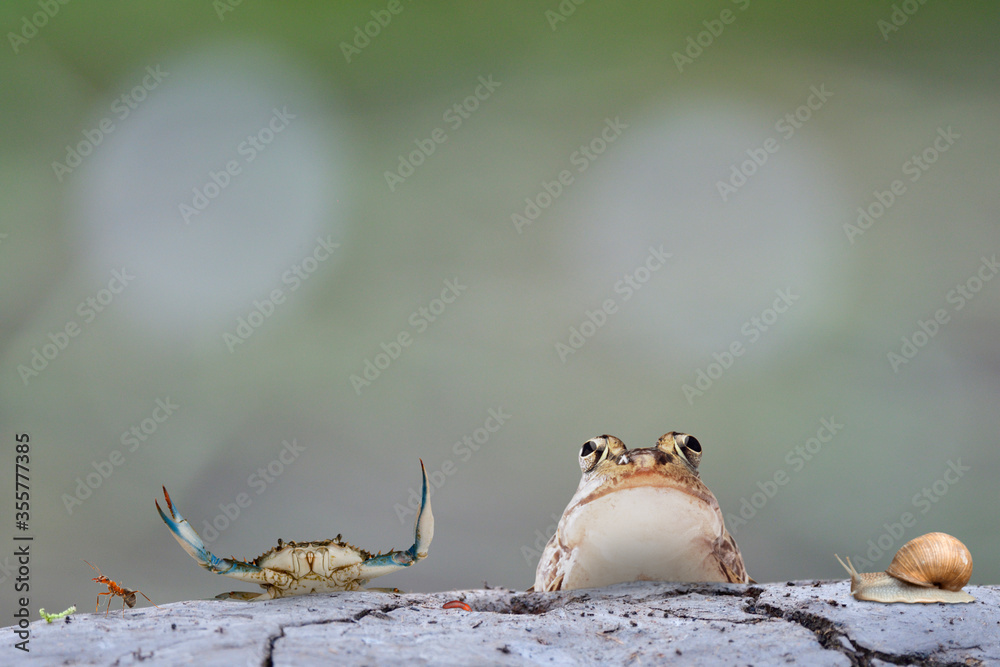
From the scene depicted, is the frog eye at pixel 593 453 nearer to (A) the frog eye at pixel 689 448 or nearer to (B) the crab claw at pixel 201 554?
(A) the frog eye at pixel 689 448

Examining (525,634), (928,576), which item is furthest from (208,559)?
(928,576)

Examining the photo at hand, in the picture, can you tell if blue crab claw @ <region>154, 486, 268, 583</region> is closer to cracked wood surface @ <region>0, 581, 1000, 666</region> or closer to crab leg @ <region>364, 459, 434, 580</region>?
cracked wood surface @ <region>0, 581, 1000, 666</region>

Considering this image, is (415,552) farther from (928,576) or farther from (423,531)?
(928,576)

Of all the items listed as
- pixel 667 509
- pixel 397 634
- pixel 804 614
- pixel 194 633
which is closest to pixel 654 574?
pixel 667 509

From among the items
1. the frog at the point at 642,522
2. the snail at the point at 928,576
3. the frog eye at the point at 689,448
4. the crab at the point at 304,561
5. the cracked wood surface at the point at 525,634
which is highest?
the frog eye at the point at 689,448

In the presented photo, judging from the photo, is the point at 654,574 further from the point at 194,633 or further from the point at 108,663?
the point at 108,663

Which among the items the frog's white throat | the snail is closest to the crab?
the frog's white throat

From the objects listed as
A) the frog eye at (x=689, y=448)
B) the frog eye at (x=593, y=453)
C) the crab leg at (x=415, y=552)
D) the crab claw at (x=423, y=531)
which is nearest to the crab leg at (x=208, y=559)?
the crab leg at (x=415, y=552)
